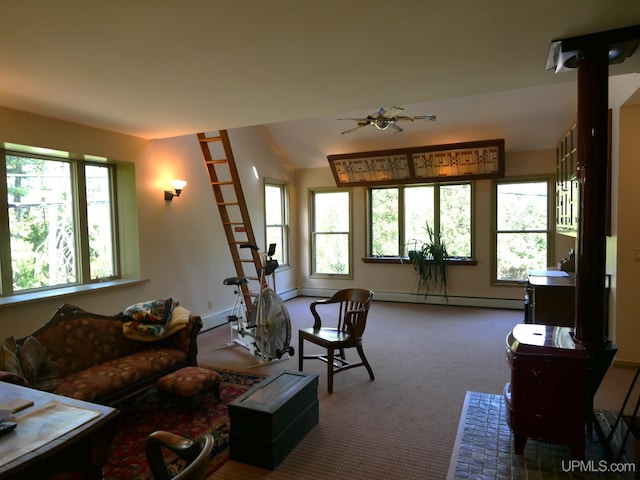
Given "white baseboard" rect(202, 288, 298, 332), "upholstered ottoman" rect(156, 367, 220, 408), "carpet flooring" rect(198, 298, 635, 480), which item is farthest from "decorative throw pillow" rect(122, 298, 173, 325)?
"white baseboard" rect(202, 288, 298, 332)

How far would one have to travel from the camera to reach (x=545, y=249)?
6445 millimetres

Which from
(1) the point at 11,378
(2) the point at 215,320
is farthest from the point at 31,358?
(2) the point at 215,320

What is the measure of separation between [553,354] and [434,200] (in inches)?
197

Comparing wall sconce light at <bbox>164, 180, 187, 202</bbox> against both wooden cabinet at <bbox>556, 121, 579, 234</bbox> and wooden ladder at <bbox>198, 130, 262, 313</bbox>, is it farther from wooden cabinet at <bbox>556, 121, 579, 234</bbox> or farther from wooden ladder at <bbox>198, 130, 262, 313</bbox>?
wooden cabinet at <bbox>556, 121, 579, 234</bbox>

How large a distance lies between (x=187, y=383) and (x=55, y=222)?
2.33 meters

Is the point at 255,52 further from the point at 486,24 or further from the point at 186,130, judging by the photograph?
the point at 186,130

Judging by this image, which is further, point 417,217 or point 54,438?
point 417,217

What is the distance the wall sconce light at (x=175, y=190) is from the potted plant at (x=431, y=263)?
4041mm

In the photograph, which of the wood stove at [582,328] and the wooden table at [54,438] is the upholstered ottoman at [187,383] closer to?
the wooden table at [54,438]

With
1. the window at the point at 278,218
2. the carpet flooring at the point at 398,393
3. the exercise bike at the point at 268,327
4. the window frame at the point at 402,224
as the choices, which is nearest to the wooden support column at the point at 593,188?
the carpet flooring at the point at 398,393

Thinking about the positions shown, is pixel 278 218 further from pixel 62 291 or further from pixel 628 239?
pixel 628 239

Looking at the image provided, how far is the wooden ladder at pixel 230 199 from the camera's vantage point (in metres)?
4.80

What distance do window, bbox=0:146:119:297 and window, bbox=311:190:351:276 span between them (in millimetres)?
4092

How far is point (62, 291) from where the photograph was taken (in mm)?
3908
